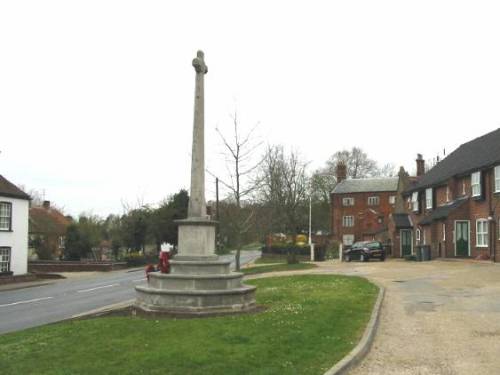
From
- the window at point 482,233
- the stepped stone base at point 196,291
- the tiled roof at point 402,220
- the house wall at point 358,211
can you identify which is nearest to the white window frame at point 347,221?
the house wall at point 358,211

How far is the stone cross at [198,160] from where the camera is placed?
1402 centimetres

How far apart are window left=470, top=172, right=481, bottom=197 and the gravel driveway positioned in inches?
626

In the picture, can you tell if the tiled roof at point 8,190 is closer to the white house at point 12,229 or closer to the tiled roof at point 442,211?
the white house at point 12,229

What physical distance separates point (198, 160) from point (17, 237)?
1075 inches

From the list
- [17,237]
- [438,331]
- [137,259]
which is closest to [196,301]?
[438,331]

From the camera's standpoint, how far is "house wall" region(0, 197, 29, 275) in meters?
36.0

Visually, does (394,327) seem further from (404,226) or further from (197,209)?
(404,226)

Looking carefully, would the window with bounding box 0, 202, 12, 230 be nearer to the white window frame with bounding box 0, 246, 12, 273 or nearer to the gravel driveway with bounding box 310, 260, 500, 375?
the white window frame with bounding box 0, 246, 12, 273

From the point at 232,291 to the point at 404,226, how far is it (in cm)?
3901

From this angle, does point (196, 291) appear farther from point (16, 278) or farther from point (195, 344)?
point (16, 278)

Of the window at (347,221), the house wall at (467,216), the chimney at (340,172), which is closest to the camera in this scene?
the house wall at (467,216)

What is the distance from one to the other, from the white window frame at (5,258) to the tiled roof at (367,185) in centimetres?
4681

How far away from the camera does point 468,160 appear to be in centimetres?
3903

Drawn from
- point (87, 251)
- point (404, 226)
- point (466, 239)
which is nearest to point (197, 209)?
point (466, 239)
